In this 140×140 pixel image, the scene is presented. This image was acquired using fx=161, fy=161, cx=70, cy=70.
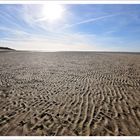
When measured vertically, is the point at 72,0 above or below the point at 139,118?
above

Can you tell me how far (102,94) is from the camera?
709 cm

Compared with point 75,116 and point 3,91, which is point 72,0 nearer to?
point 75,116

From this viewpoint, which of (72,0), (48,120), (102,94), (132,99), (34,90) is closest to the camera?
(48,120)

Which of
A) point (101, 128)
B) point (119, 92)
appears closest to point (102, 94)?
point (119, 92)

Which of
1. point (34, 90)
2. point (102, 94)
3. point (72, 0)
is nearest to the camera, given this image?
point (72, 0)

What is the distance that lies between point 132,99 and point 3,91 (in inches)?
223

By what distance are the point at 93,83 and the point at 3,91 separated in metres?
4.65

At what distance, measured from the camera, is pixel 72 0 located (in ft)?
17.6

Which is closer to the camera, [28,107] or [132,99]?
[28,107]

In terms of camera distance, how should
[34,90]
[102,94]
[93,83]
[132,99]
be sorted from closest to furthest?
[132,99] → [102,94] → [34,90] → [93,83]

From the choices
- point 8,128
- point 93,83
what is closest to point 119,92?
point 93,83

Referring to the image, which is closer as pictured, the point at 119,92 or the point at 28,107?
the point at 28,107

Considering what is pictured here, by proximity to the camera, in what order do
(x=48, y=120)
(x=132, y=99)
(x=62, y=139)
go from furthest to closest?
1. (x=132, y=99)
2. (x=48, y=120)
3. (x=62, y=139)

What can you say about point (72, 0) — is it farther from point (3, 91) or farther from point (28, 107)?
point (3, 91)
